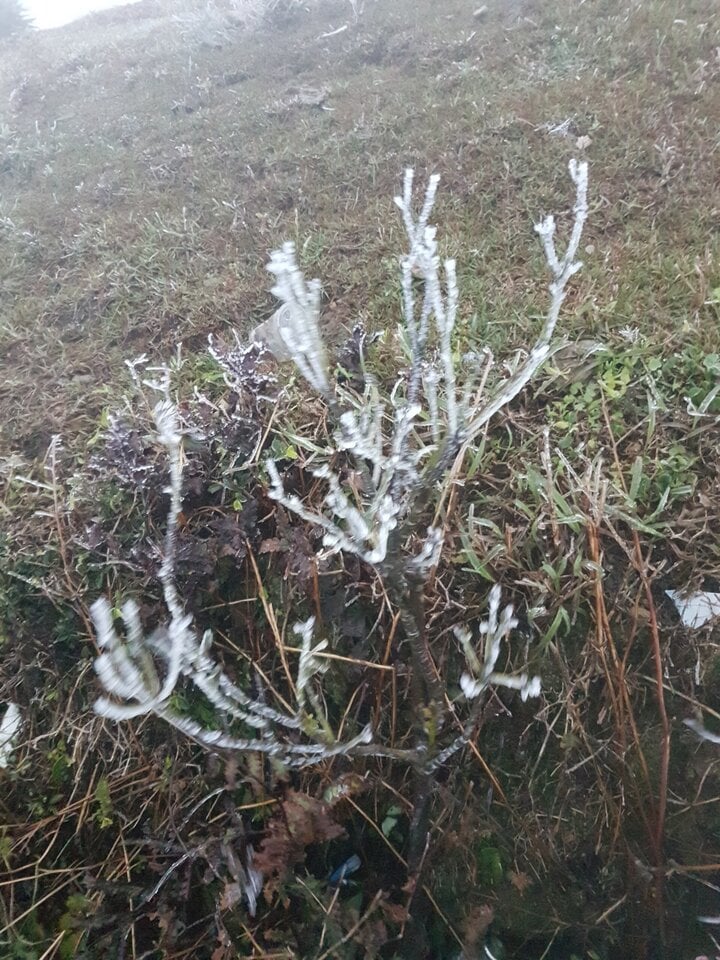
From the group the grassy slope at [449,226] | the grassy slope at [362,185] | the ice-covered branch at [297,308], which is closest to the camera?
the ice-covered branch at [297,308]

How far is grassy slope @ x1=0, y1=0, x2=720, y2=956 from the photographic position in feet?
6.54

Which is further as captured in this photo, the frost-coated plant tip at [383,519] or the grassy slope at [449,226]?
the grassy slope at [449,226]

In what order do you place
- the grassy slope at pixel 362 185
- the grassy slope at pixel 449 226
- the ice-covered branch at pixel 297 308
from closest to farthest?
the ice-covered branch at pixel 297 308 < the grassy slope at pixel 449 226 < the grassy slope at pixel 362 185

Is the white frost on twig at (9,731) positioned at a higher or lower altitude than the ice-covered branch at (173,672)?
lower

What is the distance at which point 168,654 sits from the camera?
1282 mm

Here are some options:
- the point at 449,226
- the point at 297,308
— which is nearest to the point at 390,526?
the point at 297,308

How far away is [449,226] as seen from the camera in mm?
3268

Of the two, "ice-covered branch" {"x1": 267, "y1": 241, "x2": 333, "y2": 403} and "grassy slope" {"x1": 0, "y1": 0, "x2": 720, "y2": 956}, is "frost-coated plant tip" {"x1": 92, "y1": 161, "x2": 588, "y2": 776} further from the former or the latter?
"grassy slope" {"x1": 0, "y1": 0, "x2": 720, "y2": 956}

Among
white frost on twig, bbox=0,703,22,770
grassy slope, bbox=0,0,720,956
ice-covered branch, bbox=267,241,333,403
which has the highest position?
ice-covered branch, bbox=267,241,333,403

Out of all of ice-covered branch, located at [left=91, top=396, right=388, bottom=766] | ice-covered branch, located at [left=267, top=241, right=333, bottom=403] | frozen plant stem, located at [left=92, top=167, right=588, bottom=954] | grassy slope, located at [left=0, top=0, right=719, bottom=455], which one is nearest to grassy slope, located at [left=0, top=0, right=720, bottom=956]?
grassy slope, located at [left=0, top=0, right=719, bottom=455]

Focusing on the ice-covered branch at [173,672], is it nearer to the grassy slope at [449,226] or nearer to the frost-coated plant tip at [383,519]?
the frost-coated plant tip at [383,519]

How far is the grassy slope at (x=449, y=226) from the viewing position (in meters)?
1.99

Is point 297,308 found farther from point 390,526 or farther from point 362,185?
point 362,185

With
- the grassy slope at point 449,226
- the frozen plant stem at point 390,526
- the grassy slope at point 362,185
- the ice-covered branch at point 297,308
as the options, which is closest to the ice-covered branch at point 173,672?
the frozen plant stem at point 390,526
